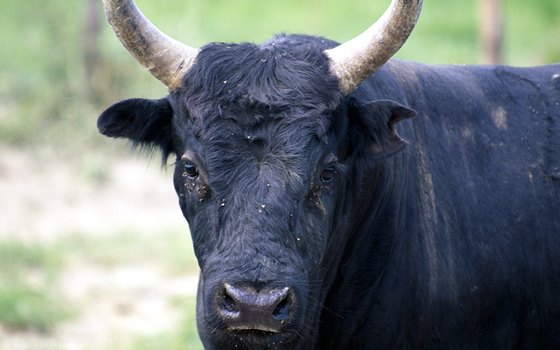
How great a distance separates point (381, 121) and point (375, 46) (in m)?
0.38

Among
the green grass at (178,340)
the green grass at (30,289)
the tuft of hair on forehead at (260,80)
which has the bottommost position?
the green grass at (178,340)

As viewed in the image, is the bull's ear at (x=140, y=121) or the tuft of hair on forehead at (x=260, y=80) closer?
the tuft of hair on forehead at (x=260, y=80)

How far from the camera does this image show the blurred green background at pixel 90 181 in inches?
377

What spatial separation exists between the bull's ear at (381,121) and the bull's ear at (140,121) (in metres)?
0.94

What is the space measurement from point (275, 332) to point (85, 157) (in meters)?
9.43

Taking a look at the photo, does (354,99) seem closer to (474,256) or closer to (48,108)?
(474,256)

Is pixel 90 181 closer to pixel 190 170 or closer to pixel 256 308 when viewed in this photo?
pixel 190 170

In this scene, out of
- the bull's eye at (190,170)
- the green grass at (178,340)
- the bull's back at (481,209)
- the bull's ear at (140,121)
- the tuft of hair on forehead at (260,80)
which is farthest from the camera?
the green grass at (178,340)

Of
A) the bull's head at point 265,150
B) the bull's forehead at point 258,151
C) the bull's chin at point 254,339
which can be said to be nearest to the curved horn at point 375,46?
the bull's head at point 265,150

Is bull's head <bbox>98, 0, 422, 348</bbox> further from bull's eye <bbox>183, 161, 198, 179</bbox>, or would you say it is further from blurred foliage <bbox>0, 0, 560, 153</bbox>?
blurred foliage <bbox>0, 0, 560, 153</bbox>

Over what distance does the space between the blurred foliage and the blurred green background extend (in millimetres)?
26

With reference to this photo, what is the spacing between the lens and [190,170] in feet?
17.4

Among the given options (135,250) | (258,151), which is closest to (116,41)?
(135,250)

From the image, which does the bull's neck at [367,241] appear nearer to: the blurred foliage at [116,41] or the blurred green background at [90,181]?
the blurred green background at [90,181]
